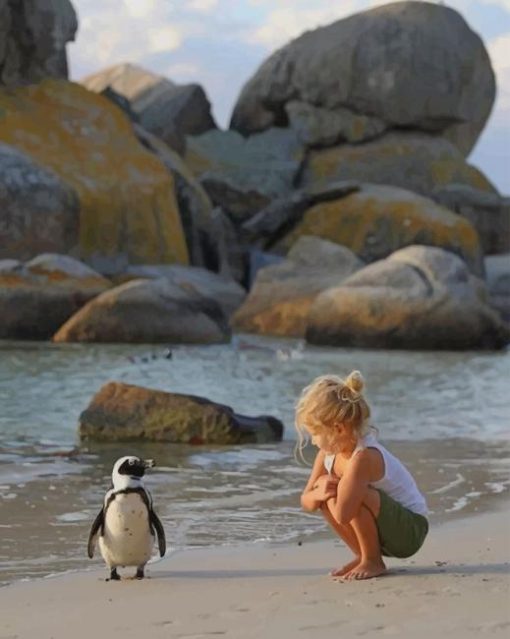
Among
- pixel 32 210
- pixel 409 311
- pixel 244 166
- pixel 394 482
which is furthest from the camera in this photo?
pixel 244 166

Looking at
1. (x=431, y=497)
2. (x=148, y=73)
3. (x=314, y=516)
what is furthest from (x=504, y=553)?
(x=148, y=73)

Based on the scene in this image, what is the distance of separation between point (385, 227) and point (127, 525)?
27.4 m

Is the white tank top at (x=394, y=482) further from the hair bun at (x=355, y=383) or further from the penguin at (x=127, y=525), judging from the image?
the penguin at (x=127, y=525)

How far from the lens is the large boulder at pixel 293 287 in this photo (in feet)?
85.7

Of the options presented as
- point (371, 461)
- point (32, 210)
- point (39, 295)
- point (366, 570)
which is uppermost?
point (371, 461)

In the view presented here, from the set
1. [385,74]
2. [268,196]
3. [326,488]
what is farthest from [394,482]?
[385,74]

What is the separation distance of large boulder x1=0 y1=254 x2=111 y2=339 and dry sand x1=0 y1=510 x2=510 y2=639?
16.7 metres

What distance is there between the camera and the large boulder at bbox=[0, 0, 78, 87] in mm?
30266

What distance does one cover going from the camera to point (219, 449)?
10820mm

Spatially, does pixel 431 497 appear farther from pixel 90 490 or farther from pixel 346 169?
pixel 346 169

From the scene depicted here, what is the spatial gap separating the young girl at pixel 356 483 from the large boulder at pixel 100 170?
22.1 metres

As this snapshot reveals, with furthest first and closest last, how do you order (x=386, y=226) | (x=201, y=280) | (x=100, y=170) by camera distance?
(x=386, y=226) → (x=100, y=170) → (x=201, y=280)

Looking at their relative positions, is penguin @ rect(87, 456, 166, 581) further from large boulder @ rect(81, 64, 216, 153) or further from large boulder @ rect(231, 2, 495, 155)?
large boulder @ rect(231, 2, 495, 155)

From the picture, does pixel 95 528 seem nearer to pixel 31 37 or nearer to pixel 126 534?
pixel 126 534
